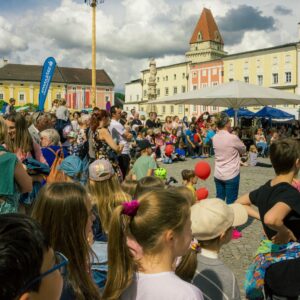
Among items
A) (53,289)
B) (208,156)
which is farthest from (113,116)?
(208,156)

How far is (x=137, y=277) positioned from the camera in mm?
2127

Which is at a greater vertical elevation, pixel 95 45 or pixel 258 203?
pixel 95 45

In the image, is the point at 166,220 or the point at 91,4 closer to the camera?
the point at 166,220

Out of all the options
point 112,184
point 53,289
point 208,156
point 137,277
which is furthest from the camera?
point 208,156

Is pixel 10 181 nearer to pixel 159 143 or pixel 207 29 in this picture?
pixel 159 143

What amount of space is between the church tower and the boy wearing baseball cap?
98.1m

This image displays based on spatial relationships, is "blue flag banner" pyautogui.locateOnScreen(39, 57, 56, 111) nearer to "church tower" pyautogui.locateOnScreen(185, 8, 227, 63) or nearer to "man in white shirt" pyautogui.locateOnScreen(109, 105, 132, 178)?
"man in white shirt" pyautogui.locateOnScreen(109, 105, 132, 178)

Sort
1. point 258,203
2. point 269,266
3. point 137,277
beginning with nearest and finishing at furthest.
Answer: point 137,277
point 269,266
point 258,203

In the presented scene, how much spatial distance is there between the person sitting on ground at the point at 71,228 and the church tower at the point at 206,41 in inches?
3875

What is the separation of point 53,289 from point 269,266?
2096 millimetres

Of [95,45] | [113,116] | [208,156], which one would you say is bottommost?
[208,156]

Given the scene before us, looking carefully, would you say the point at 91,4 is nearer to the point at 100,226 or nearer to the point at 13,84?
the point at 100,226

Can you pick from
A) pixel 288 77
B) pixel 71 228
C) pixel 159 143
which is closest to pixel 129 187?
pixel 71 228

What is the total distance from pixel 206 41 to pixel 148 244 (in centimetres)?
10417
